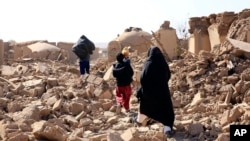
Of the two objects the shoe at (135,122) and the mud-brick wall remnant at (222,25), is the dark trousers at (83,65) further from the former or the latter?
the mud-brick wall remnant at (222,25)

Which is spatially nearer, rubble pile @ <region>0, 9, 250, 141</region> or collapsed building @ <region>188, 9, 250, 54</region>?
rubble pile @ <region>0, 9, 250, 141</region>

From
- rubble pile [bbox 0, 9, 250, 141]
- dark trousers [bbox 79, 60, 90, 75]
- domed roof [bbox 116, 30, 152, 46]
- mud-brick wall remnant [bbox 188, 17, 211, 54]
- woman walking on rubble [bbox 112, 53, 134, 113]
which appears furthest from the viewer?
domed roof [bbox 116, 30, 152, 46]

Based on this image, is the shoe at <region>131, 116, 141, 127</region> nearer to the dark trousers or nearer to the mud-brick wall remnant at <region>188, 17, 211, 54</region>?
the dark trousers

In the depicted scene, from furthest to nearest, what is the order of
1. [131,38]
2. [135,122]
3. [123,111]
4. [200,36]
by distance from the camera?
[131,38]
[200,36]
[123,111]
[135,122]

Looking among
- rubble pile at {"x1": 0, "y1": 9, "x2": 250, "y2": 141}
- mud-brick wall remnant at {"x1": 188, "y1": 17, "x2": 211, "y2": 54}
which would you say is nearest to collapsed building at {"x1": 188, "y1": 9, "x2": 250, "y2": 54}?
mud-brick wall remnant at {"x1": 188, "y1": 17, "x2": 211, "y2": 54}

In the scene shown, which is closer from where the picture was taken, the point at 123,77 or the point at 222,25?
the point at 123,77

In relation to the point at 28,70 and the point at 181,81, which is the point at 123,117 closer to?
the point at 181,81

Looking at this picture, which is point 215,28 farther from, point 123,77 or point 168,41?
point 123,77

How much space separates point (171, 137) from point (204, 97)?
99.6 inches

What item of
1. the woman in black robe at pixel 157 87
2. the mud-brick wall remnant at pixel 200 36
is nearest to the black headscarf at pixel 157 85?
the woman in black robe at pixel 157 87

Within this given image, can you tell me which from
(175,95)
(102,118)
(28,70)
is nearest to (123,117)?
(102,118)

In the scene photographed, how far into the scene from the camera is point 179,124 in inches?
235

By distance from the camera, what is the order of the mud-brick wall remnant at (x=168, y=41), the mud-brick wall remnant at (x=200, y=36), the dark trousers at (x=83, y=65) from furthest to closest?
the mud-brick wall remnant at (x=200, y=36) < the mud-brick wall remnant at (x=168, y=41) < the dark trousers at (x=83, y=65)

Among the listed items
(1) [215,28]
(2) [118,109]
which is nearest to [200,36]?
(1) [215,28]
